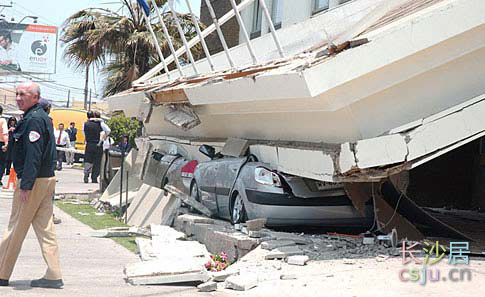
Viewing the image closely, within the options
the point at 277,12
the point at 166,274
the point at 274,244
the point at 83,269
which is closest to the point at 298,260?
the point at 274,244

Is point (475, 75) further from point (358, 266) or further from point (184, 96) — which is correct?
point (184, 96)

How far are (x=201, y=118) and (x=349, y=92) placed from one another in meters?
5.28

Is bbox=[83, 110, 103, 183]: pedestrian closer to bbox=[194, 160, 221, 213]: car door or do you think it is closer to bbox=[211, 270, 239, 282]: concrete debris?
bbox=[194, 160, 221, 213]: car door

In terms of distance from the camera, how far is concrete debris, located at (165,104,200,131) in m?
13.0

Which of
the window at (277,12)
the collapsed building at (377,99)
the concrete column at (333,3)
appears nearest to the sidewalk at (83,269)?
the collapsed building at (377,99)

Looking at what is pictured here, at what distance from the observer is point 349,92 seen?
28.2 ft

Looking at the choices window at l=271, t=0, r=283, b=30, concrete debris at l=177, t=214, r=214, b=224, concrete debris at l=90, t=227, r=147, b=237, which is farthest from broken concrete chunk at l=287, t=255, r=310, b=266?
window at l=271, t=0, r=283, b=30

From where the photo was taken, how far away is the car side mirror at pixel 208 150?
13268mm

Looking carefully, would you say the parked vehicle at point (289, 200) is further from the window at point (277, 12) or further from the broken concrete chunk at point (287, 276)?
the window at point (277, 12)

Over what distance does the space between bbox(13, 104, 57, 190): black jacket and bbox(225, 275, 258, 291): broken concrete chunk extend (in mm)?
2024

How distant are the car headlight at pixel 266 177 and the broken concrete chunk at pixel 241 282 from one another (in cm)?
232

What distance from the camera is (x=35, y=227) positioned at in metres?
7.62

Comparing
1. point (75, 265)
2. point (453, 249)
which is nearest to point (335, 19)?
point (453, 249)

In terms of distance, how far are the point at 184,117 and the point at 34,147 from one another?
→ 5.84m
